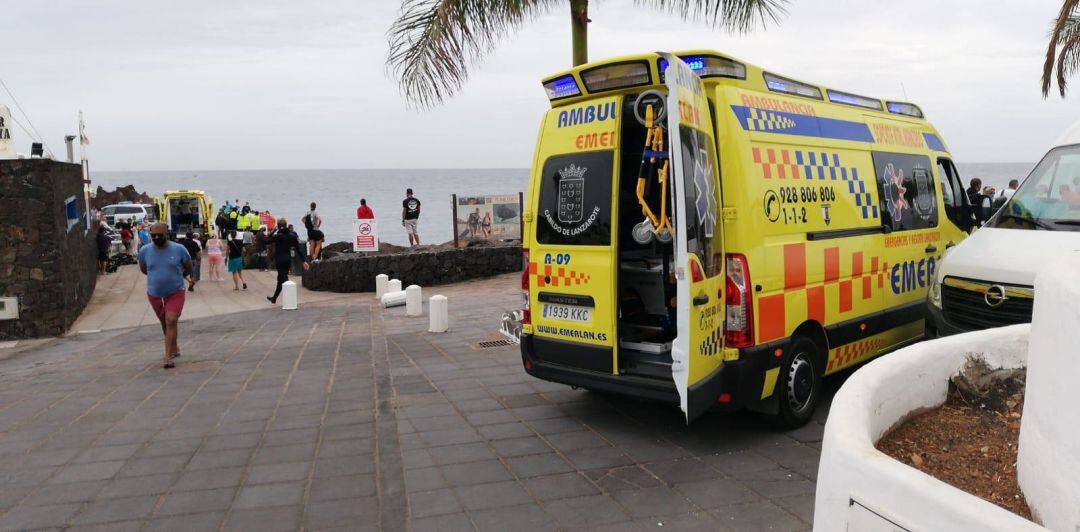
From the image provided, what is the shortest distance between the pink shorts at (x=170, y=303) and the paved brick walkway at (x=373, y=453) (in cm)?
68

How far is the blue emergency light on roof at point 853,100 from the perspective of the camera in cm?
663

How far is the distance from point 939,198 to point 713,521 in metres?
5.04

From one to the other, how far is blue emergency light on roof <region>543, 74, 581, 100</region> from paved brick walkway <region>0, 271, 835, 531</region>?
2576 mm

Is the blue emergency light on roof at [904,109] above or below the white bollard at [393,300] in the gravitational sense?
above

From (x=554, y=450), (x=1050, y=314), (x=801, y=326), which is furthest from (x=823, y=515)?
(x=801, y=326)

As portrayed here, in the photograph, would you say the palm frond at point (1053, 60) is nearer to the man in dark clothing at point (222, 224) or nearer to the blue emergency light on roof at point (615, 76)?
the blue emergency light on roof at point (615, 76)

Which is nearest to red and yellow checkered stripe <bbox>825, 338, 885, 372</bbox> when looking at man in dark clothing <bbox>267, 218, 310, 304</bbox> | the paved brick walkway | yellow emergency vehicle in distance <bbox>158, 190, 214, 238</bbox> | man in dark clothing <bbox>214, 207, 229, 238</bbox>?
the paved brick walkway

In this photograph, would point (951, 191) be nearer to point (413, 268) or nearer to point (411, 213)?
point (413, 268)

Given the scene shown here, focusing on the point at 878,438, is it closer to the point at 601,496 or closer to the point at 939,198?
the point at 601,496

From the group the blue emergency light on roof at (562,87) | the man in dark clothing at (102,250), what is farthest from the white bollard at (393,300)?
the man in dark clothing at (102,250)

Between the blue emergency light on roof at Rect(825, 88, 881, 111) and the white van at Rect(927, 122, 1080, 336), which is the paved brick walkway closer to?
the white van at Rect(927, 122, 1080, 336)

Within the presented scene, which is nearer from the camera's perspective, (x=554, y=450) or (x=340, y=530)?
(x=340, y=530)

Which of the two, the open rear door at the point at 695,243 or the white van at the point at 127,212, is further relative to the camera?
the white van at the point at 127,212

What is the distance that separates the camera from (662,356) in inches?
223
